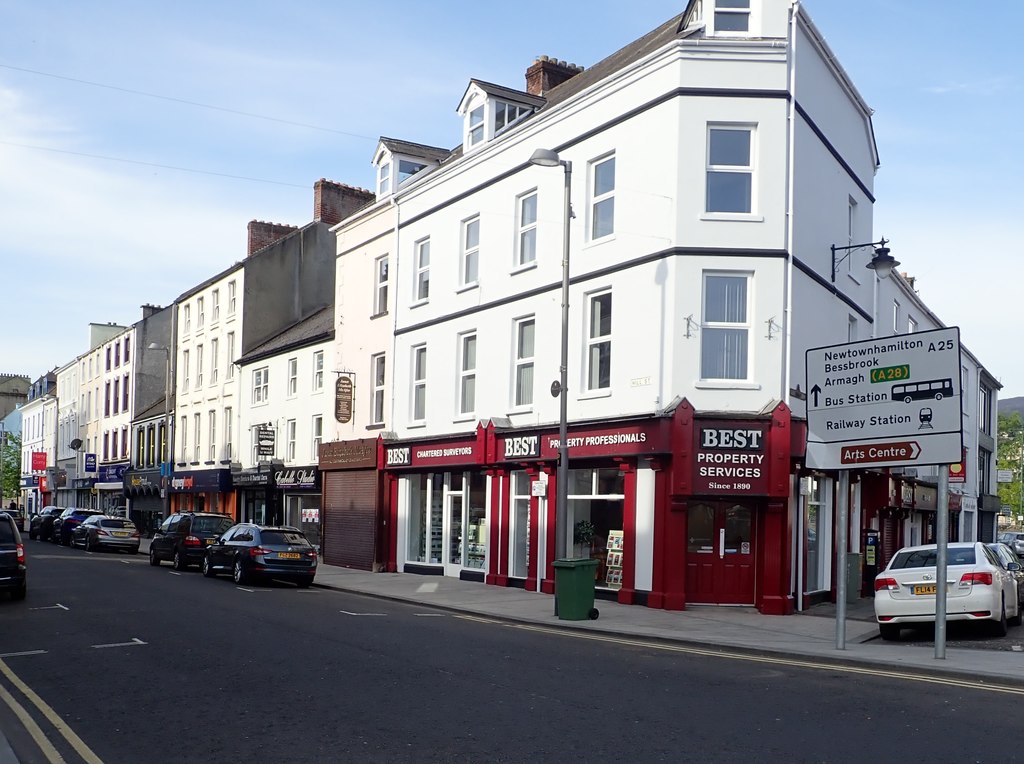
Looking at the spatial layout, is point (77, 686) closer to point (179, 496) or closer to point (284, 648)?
point (284, 648)

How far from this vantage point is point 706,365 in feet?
68.4

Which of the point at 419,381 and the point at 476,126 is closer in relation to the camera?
the point at 476,126

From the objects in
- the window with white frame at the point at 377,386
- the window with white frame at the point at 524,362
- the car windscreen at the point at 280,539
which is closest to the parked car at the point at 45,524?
the window with white frame at the point at 377,386

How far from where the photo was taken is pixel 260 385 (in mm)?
42219

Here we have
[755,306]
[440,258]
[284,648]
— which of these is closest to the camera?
[284,648]

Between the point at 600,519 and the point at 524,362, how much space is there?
4.55m

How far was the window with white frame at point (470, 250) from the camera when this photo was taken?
2780cm

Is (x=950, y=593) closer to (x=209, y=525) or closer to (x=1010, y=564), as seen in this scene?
(x=1010, y=564)

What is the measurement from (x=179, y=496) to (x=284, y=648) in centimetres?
4057

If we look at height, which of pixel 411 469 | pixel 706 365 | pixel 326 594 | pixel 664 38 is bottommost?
pixel 326 594

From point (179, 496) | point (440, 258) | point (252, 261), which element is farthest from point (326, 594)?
point (179, 496)

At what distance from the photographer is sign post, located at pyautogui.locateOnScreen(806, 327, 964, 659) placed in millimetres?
13836

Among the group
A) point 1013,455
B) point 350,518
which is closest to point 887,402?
point 350,518

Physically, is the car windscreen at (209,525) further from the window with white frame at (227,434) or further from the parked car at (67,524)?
the parked car at (67,524)
